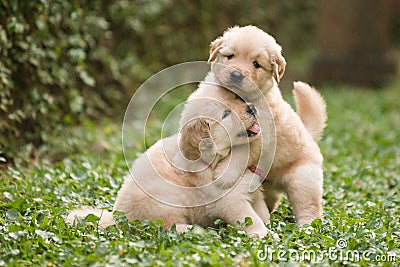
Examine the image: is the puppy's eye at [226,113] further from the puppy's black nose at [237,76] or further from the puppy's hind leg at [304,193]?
the puppy's hind leg at [304,193]

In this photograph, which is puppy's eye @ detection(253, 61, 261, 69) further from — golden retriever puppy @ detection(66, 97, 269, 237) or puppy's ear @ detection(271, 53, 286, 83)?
golden retriever puppy @ detection(66, 97, 269, 237)

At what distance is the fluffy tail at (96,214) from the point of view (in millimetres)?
4121

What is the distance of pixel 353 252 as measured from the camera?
373cm

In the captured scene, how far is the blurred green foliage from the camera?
6.00m

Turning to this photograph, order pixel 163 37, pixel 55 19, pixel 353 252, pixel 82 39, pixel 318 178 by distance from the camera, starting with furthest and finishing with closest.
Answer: pixel 163 37
pixel 82 39
pixel 55 19
pixel 318 178
pixel 353 252

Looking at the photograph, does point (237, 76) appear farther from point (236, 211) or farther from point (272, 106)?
point (236, 211)

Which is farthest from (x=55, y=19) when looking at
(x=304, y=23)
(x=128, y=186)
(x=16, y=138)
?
(x=304, y=23)

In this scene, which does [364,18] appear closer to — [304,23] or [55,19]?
[304,23]

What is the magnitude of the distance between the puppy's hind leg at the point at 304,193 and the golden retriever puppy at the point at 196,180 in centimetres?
46

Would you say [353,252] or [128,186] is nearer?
[353,252]

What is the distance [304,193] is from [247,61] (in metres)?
0.97

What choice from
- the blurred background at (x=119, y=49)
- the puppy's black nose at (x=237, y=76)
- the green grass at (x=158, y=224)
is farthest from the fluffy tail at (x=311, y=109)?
the blurred background at (x=119, y=49)

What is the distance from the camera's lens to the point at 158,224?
3914 millimetres

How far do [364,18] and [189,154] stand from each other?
367 inches
